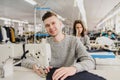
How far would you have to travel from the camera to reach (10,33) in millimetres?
8148

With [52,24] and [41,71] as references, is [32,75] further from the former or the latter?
[52,24]

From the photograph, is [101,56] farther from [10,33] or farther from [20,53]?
[10,33]

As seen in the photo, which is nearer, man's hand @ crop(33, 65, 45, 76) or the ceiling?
man's hand @ crop(33, 65, 45, 76)

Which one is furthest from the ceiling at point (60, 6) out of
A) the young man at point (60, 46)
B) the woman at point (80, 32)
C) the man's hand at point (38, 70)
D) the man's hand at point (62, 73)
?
the man's hand at point (62, 73)

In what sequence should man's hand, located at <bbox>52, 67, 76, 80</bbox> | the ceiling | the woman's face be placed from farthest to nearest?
the ceiling < the woman's face < man's hand, located at <bbox>52, 67, 76, 80</bbox>

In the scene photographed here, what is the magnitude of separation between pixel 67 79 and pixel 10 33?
7223 mm

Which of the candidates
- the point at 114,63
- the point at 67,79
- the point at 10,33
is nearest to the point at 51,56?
the point at 67,79

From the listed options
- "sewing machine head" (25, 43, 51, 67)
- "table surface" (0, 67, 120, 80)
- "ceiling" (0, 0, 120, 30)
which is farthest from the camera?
"ceiling" (0, 0, 120, 30)

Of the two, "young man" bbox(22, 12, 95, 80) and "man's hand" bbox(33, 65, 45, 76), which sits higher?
"young man" bbox(22, 12, 95, 80)

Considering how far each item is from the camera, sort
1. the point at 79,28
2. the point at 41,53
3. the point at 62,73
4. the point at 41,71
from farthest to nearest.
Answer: the point at 79,28
the point at 41,53
the point at 41,71
the point at 62,73

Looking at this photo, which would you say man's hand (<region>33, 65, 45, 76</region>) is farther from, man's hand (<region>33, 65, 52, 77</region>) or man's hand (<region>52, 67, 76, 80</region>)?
man's hand (<region>52, 67, 76, 80</region>)

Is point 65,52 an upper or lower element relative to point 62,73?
upper

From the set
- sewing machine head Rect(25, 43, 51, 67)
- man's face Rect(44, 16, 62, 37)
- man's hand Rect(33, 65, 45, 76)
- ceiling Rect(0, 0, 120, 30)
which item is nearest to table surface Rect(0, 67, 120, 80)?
man's hand Rect(33, 65, 45, 76)

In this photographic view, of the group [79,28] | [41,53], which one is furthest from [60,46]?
[79,28]
